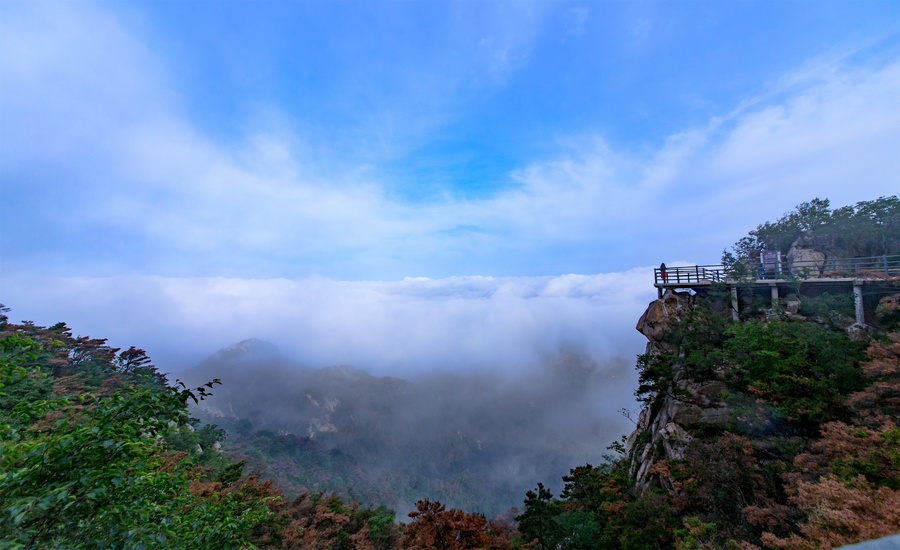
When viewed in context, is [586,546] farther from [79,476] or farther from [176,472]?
[79,476]

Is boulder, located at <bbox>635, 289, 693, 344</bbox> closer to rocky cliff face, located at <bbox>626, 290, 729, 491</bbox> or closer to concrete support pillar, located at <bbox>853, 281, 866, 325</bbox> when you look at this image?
rocky cliff face, located at <bbox>626, 290, 729, 491</bbox>

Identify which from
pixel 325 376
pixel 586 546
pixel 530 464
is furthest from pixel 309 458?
pixel 586 546

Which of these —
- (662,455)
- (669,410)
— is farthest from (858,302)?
(662,455)

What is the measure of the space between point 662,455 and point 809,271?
17.7 meters

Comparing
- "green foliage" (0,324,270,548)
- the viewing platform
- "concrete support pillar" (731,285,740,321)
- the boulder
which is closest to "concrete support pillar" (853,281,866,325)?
the viewing platform

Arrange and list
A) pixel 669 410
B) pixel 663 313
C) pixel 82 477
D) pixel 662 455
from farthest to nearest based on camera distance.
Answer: pixel 663 313 → pixel 669 410 → pixel 662 455 → pixel 82 477

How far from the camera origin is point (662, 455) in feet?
66.4

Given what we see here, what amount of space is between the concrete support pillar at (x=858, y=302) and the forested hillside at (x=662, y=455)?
2.09 ft

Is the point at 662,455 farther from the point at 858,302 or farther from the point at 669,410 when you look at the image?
the point at 858,302

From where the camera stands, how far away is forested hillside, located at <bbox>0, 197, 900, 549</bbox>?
445cm

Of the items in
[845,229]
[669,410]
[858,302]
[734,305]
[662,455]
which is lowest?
[662,455]

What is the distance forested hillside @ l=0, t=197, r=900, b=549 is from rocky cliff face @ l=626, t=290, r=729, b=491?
0.39 feet

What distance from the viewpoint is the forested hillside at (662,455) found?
4.45 meters

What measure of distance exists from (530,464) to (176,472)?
432 ft
